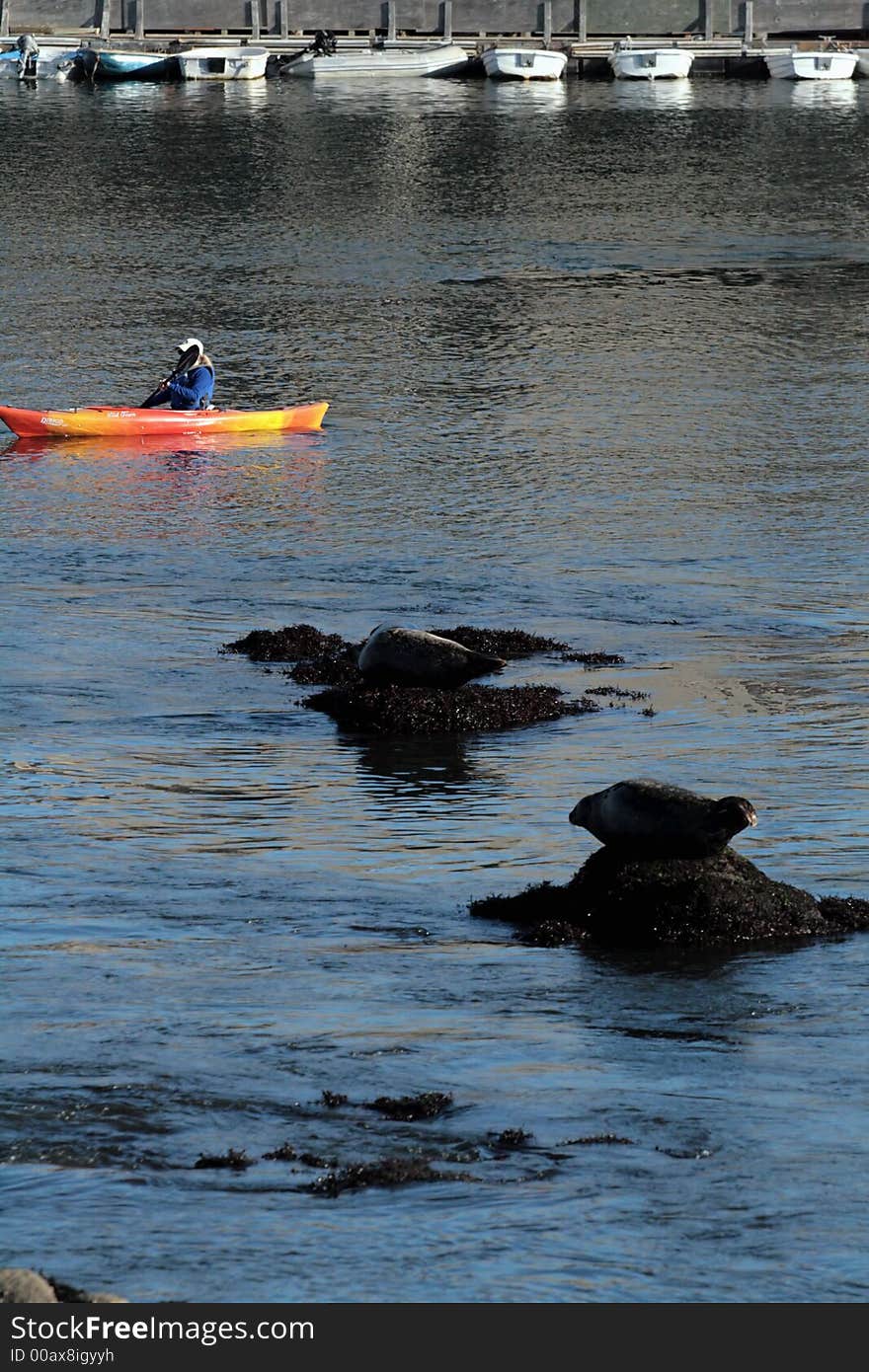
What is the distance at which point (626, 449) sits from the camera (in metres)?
30.3

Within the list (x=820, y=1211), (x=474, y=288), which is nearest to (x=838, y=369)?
(x=474, y=288)

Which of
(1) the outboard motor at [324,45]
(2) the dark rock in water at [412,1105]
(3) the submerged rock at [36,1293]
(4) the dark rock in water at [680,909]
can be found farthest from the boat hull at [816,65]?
(3) the submerged rock at [36,1293]

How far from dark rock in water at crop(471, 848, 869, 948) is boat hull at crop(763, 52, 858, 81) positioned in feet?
260

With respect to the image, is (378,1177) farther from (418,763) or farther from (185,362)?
(185,362)

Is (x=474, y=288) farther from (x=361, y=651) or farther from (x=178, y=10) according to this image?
(x=178, y=10)

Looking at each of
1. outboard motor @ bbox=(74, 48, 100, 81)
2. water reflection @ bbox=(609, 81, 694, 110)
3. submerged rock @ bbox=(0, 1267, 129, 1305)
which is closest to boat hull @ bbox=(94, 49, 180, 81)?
outboard motor @ bbox=(74, 48, 100, 81)

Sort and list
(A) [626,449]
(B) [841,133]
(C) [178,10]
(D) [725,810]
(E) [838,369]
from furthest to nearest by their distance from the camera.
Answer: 1. (C) [178,10]
2. (B) [841,133]
3. (E) [838,369]
4. (A) [626,449]
5. (D) [725,810]

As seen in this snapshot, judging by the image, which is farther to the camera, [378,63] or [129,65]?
[378,63]

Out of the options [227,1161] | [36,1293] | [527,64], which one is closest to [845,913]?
[227,1161]

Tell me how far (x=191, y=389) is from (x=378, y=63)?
60.4 metres

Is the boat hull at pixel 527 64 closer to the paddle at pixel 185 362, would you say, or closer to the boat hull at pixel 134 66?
the boat hull at pixel 134 66

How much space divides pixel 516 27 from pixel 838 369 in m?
60.2

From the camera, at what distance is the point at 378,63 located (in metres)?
86.9

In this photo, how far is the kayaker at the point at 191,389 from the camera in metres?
30.8
